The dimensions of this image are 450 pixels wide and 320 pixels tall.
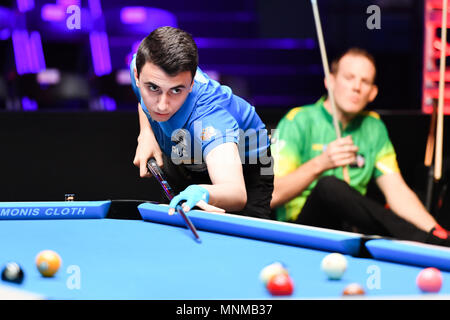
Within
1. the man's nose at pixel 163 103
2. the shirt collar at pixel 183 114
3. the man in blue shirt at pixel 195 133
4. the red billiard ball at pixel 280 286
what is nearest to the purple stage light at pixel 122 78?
the man in blue shirt at pixel 195 133

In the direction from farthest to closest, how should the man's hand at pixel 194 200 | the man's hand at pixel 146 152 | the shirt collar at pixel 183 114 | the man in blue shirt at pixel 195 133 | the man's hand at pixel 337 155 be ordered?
the man's hand at pixel 337 155, the man's hand at pixel 146 152, the shirt collar at pixel 183 114, the man in blue shirt at pixel 195 133, the man's hand at pixel 194 200

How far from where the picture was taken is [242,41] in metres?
7.14

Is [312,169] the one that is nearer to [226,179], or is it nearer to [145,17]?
[226,179]

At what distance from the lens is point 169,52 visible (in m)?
2.32

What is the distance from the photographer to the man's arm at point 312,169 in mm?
3502

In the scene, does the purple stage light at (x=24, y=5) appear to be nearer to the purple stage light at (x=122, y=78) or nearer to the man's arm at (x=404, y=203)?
the purple stage light at (x=122, y=78)

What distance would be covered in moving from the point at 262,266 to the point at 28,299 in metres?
0.56

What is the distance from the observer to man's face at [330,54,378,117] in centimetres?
382

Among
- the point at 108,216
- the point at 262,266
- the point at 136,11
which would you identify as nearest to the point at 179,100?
the point at 108,216

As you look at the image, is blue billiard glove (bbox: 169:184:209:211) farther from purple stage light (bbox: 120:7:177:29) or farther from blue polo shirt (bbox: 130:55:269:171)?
purple stage light (bbox: 120:7:177:29)

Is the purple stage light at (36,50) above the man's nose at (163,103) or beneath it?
above

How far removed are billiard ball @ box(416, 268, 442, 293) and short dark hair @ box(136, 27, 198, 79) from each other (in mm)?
1187

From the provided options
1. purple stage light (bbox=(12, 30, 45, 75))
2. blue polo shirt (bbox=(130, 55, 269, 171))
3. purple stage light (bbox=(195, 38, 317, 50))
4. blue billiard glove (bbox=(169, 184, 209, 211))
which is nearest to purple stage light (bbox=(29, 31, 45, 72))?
purple stage light (bbox=(12, 30, 45, 75))

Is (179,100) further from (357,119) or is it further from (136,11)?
(136,11)
